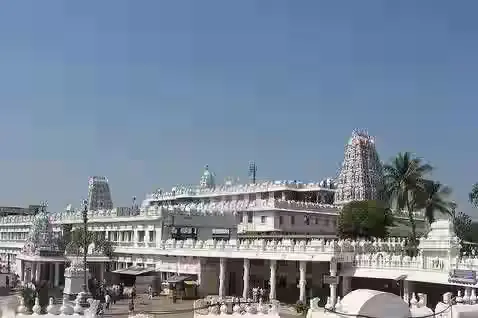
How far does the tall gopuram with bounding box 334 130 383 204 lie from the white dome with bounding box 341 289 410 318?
58509 mm

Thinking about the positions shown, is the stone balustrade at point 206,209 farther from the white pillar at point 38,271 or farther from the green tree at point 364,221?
the white pillar at point 38,271

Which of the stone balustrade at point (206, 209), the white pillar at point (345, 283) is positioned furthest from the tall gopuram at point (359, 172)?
the white pillar at point (345, 283)

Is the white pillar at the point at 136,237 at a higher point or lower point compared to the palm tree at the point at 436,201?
lower

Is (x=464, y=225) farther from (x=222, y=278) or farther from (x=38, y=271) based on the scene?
(x=38, y=271)

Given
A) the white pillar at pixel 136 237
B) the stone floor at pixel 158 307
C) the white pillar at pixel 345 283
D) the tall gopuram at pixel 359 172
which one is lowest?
the stone floor at pixel 158 307

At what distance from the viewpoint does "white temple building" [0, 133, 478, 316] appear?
34.6m

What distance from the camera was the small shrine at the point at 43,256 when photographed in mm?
47906

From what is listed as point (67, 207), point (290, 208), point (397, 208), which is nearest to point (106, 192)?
point (67, 207)

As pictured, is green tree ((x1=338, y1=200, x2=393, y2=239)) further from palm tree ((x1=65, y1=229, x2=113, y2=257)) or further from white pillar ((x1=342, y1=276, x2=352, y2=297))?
palm tree ((x1=65, y1=229, x2=113, y2=257))

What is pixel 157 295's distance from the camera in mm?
47750

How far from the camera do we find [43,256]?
47.8 meters

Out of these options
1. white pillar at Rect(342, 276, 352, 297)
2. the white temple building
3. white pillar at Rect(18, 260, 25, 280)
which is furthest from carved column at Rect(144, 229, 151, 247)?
white pillar at Rect(342, 276, 352, 297)

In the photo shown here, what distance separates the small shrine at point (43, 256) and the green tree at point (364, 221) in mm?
24723

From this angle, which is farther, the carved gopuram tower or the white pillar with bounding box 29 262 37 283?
the carved gopuram tower
